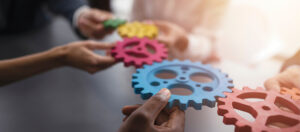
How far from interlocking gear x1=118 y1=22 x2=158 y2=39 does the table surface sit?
0.46 ft

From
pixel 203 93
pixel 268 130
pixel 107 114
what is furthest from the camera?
pixel 107 114

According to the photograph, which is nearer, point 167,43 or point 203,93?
point 203,93

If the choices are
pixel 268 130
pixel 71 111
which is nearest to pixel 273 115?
pixel 268 130

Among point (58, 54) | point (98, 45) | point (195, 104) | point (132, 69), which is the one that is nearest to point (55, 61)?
point (58, 54)

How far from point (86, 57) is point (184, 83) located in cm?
32

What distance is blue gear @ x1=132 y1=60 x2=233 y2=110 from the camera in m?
0.56

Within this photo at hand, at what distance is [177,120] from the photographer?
53 cm

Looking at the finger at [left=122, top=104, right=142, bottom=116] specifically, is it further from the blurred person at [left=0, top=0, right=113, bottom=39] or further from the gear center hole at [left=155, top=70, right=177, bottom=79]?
the blurred person at [left=0, top=0, right=113, bottom=39]

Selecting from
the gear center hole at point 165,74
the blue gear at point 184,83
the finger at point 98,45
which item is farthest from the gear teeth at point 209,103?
the finger at point 98,45

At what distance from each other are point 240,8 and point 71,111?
0.79 m

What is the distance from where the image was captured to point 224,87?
60cm

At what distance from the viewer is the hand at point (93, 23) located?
1026mm

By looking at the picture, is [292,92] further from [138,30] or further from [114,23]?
[114,23]

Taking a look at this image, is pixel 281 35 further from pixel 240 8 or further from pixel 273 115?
pixel 273 115
